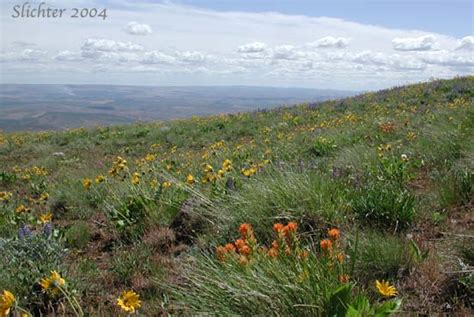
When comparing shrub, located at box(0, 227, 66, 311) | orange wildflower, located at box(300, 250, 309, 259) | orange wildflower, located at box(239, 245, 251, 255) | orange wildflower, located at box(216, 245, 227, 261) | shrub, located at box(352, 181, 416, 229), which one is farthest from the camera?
shrub, located at box(352, 181, 416, 229)

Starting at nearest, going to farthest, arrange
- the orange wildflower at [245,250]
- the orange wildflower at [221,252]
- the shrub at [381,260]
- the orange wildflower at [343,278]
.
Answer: the orange wildflower at [343,278] → the orange wildflower at [245,250] → the orange wildflower at [221,252] → the shrub at [381,260]

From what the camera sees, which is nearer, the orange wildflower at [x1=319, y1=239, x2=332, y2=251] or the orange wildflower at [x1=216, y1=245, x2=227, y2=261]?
the orange wildflower at [x1=319, y1=239, x2=332, y2=251]

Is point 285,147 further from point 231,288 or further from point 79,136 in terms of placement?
point 79,136

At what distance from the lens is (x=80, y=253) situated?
15.1ft

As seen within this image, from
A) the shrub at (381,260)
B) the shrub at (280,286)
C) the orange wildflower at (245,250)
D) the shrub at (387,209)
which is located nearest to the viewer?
the shrub at (280,286)

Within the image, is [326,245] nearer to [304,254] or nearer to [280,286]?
[304,254]

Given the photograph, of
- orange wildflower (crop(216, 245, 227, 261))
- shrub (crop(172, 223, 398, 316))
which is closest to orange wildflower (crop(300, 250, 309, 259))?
shrub (crop(172, 223, 398, 316))

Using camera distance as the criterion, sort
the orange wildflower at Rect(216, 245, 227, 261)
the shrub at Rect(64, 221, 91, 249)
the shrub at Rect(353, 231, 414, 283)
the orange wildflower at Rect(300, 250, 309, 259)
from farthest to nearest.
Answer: the shrub at Rect(64, 221, 91, 249)
the shrub at Rect(353, 231, 414, 283)
the orange wildflower at Rect(216, 245, 227, 261)
the orange wildflower at Rect(300, 250, 309, 259)

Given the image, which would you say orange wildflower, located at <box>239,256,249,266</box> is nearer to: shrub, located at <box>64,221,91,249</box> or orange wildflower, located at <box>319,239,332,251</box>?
orange wildflower, located at <box>319,239,332,251</box>

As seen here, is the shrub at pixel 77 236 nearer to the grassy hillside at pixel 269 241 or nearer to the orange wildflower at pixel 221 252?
the grassy hillside at pixel 269 241

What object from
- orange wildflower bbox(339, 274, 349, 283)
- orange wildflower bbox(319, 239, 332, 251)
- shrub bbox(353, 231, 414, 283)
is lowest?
shrub bbox(353, 231, 414, 283)

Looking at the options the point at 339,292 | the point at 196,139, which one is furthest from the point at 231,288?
the point at 196,139

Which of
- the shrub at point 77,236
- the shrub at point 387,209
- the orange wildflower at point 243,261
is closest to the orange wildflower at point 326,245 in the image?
the orange wildflower at point 243,261

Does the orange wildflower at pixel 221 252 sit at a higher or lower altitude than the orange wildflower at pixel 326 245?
lower
